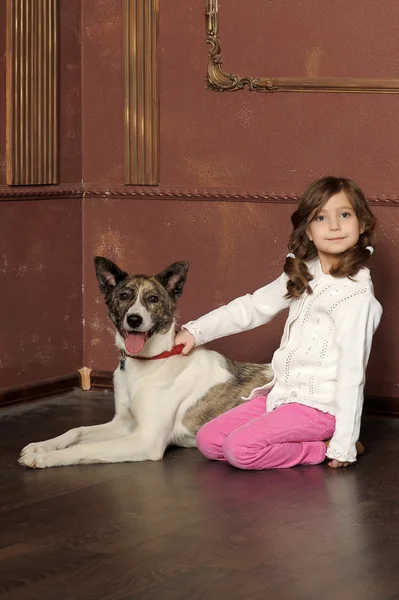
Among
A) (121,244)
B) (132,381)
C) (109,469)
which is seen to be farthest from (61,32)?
(109,469)

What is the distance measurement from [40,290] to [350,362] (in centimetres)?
172

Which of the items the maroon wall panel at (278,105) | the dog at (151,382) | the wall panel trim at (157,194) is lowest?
the dog at (151,382)

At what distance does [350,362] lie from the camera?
3.58 meters

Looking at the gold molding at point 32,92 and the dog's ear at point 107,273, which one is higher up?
the gold molding at point 32,92

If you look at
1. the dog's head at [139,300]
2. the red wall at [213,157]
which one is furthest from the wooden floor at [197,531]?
the red wall at [213,157]

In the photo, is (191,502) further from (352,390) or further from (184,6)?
(184,6)

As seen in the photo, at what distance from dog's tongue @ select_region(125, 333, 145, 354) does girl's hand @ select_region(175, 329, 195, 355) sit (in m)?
0.16

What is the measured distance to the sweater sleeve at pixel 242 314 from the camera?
3.91 m

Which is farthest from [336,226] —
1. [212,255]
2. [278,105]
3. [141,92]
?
[141,92]

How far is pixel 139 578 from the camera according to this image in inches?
102

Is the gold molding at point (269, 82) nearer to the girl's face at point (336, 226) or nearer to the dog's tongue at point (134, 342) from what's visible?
the girl's face at point (336, 226)

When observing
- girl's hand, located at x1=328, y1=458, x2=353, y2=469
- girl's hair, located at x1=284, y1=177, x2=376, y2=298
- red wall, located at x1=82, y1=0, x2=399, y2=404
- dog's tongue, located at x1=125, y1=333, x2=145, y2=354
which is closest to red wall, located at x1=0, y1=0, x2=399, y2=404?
red wall, located at x1=82, y1=0, x2=399, y2=404

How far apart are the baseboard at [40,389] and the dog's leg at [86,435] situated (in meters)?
0.80

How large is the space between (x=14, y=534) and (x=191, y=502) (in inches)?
23.0
